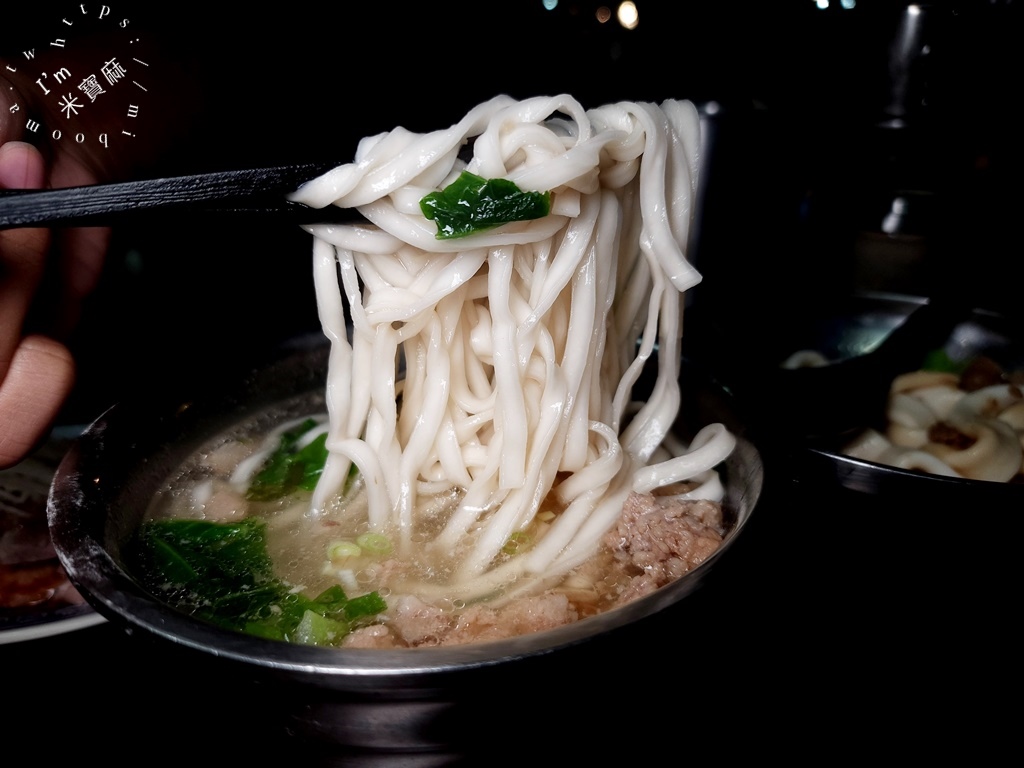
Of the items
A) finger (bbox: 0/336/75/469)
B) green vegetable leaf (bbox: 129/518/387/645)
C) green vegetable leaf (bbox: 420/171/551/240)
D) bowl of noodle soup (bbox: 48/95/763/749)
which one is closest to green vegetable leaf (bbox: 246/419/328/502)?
bowl of noodle soup (bbox: 48/95/763/749)

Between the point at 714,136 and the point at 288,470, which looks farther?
the point at 714,136

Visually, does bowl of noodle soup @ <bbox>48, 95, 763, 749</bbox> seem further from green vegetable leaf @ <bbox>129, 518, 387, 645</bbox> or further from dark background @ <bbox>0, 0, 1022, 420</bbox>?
dark background @ <bbox>0, 0, 1022, 420</bbox>

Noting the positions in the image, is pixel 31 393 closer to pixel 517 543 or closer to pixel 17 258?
pixel 17 258

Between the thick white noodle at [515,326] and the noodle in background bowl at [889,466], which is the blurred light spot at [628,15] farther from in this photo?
the thick white noodle at [515,326]

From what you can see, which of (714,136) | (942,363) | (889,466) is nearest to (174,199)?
(889,466)

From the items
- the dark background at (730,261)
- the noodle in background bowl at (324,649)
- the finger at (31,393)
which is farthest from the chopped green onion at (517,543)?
the finger at (31,393)

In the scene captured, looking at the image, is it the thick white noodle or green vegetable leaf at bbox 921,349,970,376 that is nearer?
the thick white noodle
